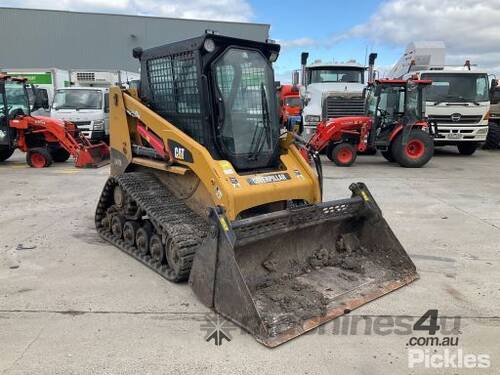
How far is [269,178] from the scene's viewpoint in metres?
4.82

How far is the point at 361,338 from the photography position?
3586 millimetres

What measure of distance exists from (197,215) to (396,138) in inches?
358

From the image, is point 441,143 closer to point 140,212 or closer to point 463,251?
point 463,251

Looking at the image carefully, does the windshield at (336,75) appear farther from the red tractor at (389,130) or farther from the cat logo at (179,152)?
the cat logo at (179,152)

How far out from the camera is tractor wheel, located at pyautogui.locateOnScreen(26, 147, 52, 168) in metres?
12.3

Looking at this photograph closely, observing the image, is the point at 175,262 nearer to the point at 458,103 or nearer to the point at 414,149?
the point at 414,149

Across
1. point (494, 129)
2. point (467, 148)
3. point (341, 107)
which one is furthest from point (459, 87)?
point (494, 129)

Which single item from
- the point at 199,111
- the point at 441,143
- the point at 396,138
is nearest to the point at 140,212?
the point at 199,111

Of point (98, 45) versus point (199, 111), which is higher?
point (98, 45)

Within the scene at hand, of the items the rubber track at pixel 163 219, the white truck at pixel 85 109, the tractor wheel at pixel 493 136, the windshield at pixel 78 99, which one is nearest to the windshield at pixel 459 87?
the tractor wheel at pixel 493 136

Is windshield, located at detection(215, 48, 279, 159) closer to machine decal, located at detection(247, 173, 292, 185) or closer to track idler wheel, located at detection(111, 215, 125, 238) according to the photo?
machine decal, located at detection(247, 173, 292, 185)

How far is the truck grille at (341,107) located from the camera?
15.0 m

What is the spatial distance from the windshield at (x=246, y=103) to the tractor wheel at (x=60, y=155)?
31.2 ft

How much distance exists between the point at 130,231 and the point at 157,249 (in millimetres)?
697
